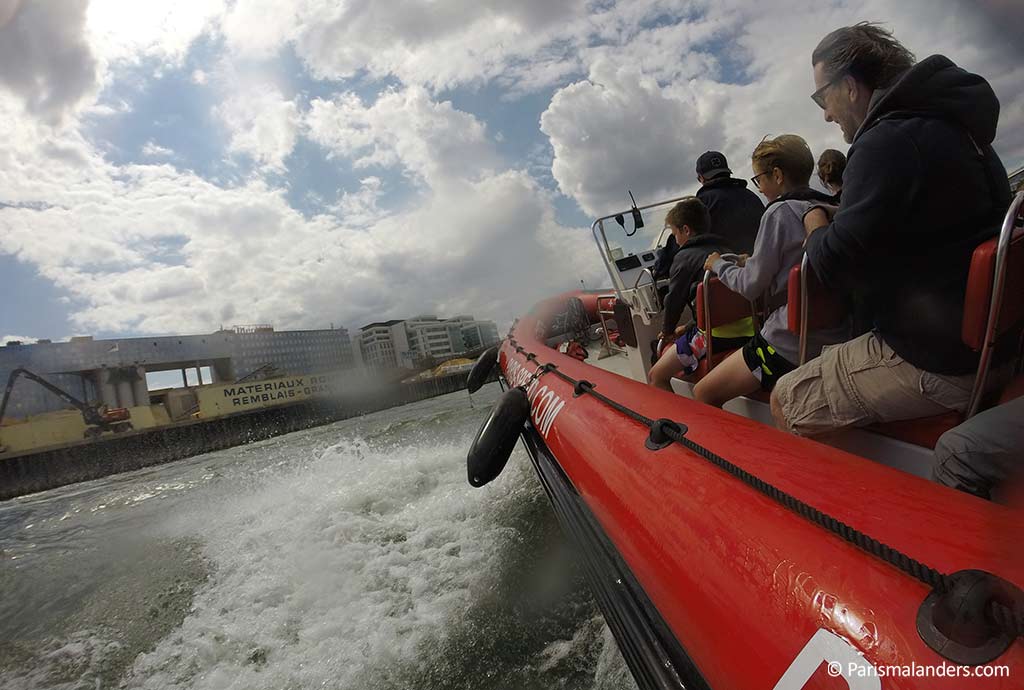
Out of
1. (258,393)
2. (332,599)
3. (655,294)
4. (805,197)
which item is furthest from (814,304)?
(258,393)

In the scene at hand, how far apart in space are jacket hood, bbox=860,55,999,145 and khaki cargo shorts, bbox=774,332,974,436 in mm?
491

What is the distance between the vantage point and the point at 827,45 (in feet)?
4.01

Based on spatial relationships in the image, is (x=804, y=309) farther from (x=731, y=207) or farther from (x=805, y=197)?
(x=731, y=207)

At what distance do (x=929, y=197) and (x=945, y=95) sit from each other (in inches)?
8.5

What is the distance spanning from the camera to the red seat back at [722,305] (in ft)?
6.36

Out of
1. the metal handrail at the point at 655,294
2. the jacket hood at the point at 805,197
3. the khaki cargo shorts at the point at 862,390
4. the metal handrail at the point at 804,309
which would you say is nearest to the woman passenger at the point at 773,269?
the jacket hood at the point at 805,197

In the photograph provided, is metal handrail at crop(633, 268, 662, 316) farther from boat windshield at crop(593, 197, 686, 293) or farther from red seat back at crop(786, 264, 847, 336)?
red seat back at crop(786, 264, 847, 336)

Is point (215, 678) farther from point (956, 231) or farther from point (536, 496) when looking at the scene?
point (956, 231)

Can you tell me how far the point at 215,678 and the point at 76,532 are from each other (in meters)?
5.94

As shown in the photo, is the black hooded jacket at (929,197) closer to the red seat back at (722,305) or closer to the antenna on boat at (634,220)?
the red seat back at (722,305)

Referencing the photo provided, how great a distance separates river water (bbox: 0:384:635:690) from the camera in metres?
2.03

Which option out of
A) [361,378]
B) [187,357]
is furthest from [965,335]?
[187,357]

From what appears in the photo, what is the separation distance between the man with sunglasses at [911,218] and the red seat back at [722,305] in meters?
0.75

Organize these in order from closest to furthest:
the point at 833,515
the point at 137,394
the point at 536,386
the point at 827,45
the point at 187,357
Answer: the point at 833,515 < the point at 827,45 < the point at 536,386 < the point at 137,394 < the point at 187,357
